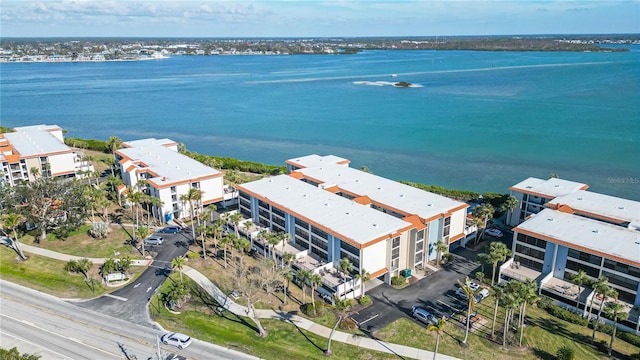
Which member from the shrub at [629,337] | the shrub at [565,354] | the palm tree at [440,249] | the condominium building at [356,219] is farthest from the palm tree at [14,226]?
the shrub at [629,337]

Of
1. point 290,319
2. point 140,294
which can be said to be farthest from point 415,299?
point 140,294

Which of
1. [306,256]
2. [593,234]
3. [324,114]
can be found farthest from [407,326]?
[324,114]

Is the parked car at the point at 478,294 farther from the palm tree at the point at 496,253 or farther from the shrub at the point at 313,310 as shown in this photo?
the shrub at the point at 313,310

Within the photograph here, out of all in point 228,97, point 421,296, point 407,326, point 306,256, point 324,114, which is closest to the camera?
point 407,326

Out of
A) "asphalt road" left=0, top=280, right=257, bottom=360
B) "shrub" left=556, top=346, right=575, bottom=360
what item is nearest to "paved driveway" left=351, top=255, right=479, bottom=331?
"shrub" left=556, top=346, right=575, bottom=360

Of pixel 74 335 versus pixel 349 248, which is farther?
pixel 349 248

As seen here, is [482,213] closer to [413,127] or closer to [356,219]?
[356,219]

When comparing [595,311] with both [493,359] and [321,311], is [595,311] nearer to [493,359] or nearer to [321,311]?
[493,359]
